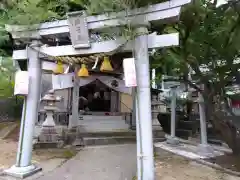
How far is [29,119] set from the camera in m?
5.42

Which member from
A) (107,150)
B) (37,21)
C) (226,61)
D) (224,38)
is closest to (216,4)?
(224,38)

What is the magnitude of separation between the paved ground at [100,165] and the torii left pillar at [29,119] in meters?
0.52

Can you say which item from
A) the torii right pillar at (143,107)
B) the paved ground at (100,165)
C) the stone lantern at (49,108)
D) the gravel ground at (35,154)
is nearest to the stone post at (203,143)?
the paved ground at (100,165)

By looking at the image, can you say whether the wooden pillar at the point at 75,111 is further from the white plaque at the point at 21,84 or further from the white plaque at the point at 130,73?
the white plaque at the point at 130,73

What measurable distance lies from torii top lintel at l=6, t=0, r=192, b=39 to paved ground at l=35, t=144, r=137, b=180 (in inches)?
127

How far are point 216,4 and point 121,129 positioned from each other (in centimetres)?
Result: 677

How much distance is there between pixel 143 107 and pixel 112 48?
135 centimetres

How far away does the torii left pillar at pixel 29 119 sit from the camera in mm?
5328

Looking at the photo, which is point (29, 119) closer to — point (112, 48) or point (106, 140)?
point (112, 48)

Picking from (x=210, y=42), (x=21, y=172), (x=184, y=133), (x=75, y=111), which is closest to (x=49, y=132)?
(x=75, y=111)

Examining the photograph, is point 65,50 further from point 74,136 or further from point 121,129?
point 121,129

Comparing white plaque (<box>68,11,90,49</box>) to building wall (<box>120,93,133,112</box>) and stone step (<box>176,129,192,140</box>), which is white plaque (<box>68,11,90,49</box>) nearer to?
stone step (<box>176,129,192,140</box>)

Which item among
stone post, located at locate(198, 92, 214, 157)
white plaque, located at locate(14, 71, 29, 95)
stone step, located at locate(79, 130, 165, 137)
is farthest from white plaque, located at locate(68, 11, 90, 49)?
stone step, located at locate(79, 130, 165, 137)

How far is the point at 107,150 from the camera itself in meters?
8.28
